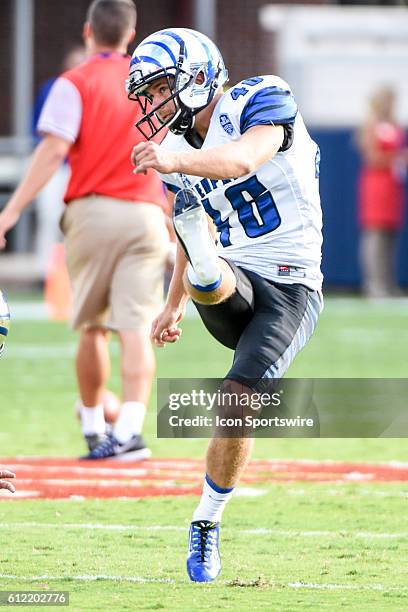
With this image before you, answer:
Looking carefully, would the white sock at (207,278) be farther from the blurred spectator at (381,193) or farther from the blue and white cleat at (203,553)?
the blurred spectator at (381,193)

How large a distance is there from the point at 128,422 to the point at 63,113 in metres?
1.47

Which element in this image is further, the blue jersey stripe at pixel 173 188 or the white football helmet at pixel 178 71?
the blue jersey stripe at pixel 173 188

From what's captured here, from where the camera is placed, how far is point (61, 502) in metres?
6.05

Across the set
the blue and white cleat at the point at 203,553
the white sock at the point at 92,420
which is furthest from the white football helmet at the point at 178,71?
the white sock at the point at 92,420

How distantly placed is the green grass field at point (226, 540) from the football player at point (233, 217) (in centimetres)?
24

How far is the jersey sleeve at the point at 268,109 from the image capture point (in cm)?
478

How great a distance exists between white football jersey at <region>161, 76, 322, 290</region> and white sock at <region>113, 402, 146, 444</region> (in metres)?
2.10

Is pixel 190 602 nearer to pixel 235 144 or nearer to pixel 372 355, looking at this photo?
pixel 235 144

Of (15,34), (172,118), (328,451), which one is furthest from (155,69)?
(15,34)

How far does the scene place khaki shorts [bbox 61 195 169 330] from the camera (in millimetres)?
→ 7266

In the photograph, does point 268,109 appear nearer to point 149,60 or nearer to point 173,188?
point 149,60

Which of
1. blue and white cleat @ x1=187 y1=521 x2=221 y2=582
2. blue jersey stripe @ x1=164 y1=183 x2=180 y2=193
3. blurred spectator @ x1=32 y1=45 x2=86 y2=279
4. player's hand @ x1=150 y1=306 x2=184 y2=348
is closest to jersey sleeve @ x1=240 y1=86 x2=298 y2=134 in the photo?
blue jersey stripe @ x1=164 y1=183 x2=180 y2=193

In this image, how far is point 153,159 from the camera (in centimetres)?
425

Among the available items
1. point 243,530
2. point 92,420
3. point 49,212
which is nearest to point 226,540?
point 243,530
